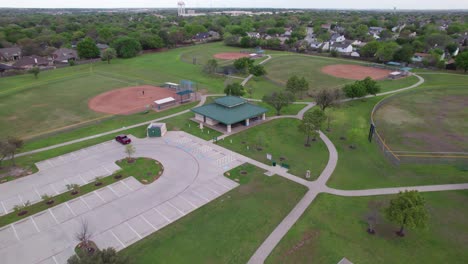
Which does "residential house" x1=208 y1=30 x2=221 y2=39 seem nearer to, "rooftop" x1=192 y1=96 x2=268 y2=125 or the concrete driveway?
"rooftop" x1=192 y1=96 x2=268 y2=125

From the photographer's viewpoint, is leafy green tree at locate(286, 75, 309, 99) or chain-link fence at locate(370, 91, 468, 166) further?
leafy green tree at locate(286, 75, 309, 99)

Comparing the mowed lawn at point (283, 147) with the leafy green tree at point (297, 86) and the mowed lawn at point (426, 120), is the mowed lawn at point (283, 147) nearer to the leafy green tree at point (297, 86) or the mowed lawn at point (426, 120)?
the mowed lawn at point (426, 120)

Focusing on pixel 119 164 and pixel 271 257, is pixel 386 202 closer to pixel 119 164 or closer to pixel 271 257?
pixel 271 257

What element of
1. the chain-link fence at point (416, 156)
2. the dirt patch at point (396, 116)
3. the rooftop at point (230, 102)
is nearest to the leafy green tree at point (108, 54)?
the rooftop at point (230, 102)

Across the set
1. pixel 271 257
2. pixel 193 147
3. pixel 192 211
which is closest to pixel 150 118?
pixel 193 147

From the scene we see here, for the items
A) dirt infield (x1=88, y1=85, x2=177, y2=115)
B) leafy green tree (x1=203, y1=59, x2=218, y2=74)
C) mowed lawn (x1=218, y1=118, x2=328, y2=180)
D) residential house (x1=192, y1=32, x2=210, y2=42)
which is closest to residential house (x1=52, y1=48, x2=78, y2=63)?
dirt infield (x1=88, y1=85, x2=177, y2=115)

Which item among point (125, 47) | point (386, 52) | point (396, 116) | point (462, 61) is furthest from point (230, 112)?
point (125, 47)

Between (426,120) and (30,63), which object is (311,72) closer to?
(426,120)
